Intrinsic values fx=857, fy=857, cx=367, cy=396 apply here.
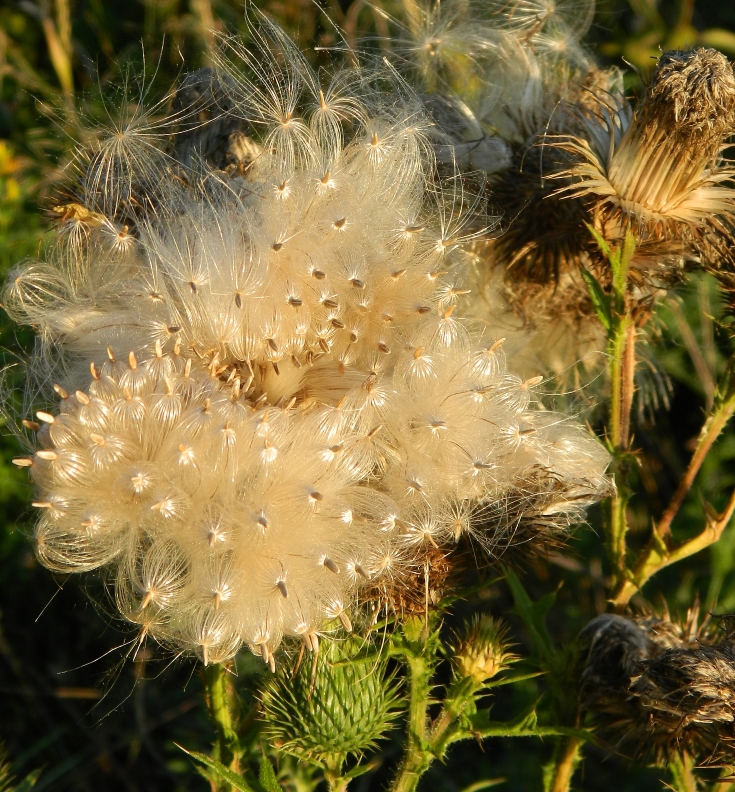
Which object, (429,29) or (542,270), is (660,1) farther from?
(542,270)

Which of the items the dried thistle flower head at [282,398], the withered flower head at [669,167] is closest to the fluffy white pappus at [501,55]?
the withered flower head at [669,167]

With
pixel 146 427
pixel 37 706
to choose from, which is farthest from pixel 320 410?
pixel 37 706

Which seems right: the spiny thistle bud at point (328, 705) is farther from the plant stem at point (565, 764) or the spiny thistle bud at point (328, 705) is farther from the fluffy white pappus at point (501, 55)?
the fluffy white pappus at point (501, 55)

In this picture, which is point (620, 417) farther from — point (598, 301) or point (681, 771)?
point (681, 771)

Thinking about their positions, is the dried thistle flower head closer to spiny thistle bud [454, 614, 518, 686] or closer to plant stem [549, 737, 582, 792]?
spiny thistle bud [454, 614, 518, 686]

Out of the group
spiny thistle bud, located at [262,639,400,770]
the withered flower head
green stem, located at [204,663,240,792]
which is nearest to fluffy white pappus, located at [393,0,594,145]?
the withered flower head

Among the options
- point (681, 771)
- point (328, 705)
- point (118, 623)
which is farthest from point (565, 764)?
point (118, 623)
